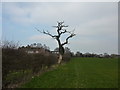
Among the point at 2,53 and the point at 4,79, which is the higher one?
the point at 2,53

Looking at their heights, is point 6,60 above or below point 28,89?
above

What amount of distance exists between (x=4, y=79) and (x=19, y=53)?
220 centimetres

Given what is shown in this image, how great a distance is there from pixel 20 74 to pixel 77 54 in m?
131

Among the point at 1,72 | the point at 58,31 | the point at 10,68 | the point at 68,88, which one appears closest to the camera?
the point at 1,72

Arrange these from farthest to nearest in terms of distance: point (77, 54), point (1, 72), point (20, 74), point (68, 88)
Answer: point (77, 54) → point (20, 74) → point (68, 88) → point (1, 72)

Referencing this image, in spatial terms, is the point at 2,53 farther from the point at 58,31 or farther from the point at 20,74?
the point at 58,31

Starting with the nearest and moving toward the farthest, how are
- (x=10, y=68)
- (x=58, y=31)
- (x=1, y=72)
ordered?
(x=1, y=72) < (x=10, y=68) < (x=58, y=31)

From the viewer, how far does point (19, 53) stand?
13523 millimetres

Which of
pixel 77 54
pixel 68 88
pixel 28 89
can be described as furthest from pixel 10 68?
pixel 77 54

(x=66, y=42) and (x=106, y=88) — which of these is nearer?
(x=106, y=88)

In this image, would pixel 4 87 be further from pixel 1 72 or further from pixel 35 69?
pixel 35 69

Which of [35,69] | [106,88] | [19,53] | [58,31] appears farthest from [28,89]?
[58,31]

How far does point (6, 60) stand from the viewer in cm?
1152

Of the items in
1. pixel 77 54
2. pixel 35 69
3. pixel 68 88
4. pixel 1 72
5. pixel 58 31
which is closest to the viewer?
pixel 1 72
